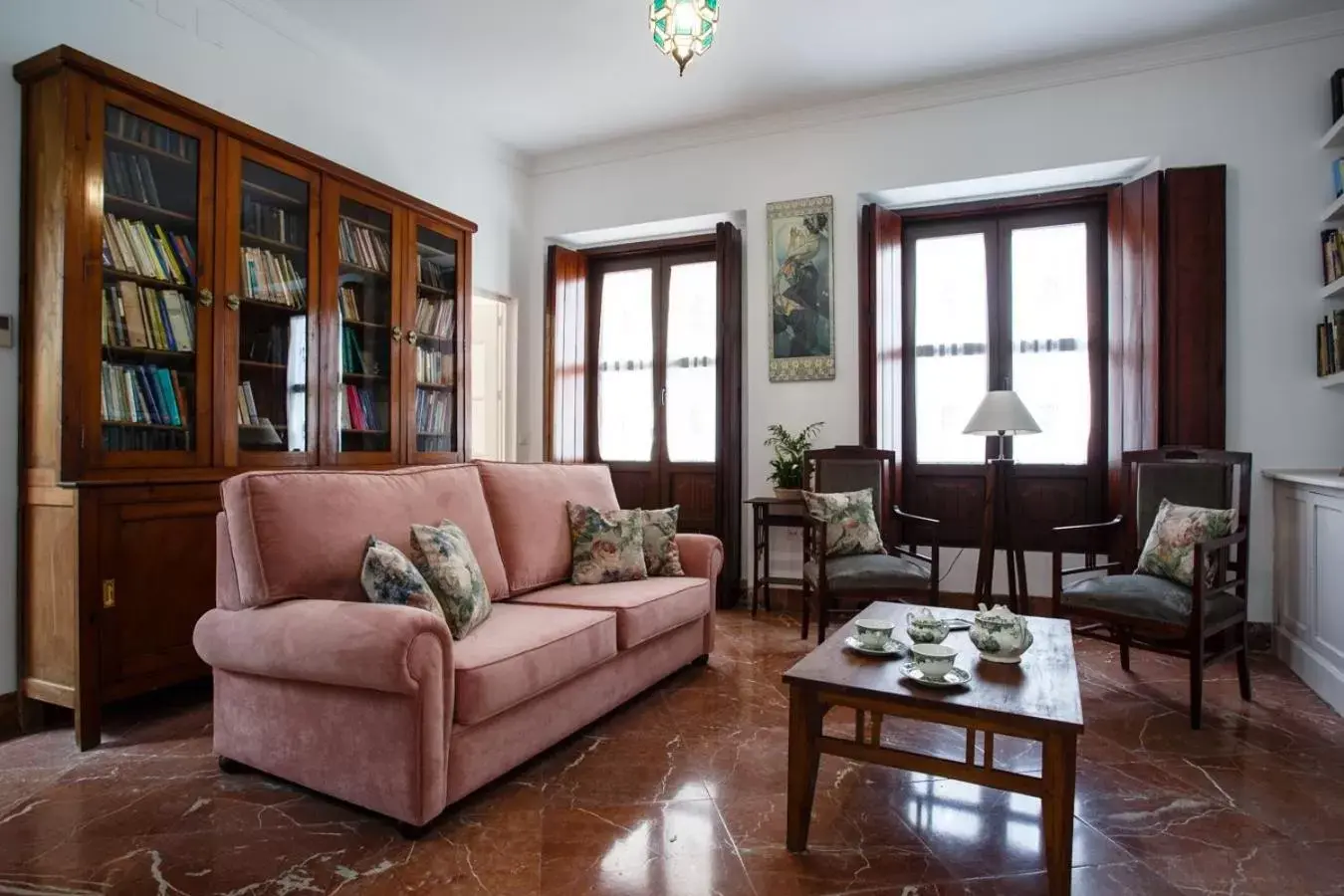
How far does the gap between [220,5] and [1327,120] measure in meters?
5.35

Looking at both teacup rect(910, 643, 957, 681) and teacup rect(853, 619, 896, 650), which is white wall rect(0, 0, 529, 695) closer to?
teacup rect(853, 619, 896, 650)

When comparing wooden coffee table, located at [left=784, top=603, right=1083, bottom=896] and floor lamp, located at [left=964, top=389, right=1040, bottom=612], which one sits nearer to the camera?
wooden coffee table, located at [left=784, top=603, right=1083, bottom=896]

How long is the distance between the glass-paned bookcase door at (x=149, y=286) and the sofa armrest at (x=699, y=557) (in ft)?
6.77

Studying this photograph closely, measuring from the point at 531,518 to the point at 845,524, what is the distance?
1.68 m

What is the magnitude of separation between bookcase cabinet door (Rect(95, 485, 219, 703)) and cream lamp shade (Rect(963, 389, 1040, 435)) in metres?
3.54

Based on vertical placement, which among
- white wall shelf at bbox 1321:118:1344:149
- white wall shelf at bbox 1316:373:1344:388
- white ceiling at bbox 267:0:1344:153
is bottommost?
white wall shelf at bbox 1316:373:1344:388

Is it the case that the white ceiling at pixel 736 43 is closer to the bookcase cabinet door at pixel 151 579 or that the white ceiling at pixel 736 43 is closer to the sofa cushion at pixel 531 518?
the sofa cushion at pixel 531 518

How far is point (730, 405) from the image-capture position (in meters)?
4.91

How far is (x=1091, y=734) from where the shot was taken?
2625 mm

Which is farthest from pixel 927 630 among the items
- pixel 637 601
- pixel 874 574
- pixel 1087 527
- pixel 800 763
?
pixel 1087 527

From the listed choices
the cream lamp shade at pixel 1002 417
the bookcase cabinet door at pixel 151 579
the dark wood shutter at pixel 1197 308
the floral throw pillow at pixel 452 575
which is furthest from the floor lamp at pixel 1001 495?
the bookcase cabinet door at pixel 151 579

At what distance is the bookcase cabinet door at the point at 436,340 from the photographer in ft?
13.1

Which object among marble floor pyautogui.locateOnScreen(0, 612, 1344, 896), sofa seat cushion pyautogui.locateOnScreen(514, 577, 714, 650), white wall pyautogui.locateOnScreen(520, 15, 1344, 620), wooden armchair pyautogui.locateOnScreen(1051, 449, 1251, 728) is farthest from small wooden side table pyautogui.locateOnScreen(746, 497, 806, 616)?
marble floor pyautogui.locateOnScreen(0, 612, 1344, 896)

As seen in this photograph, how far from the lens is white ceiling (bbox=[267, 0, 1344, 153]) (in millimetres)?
3582
